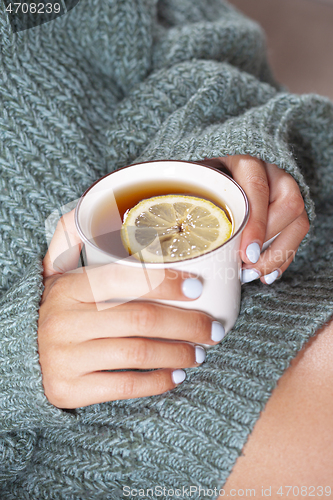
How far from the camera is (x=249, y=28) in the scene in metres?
0.88

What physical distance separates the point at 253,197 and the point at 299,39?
1212mm

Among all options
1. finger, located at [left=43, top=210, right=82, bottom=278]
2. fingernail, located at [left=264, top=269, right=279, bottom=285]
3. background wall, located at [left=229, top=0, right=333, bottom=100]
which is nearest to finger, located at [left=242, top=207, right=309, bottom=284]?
fingernail, located at [left=264, top=269, right=279, bottom=285]

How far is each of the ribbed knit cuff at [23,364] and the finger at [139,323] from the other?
58 mm

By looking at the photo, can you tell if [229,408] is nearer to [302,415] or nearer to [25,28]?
[302,415]

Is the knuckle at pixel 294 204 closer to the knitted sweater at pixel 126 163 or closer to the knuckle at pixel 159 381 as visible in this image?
the knitted sweater at pixel 126 163

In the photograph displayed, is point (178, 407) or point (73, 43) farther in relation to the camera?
point (73, 43)

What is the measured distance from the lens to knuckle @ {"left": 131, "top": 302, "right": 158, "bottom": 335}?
0.41 metres

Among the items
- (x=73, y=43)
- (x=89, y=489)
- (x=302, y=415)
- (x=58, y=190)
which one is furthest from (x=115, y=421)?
(x=73, y=43)

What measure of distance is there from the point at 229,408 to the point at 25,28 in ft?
2.09

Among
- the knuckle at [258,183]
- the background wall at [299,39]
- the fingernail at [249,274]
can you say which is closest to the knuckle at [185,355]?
the fingernail at [249,274]

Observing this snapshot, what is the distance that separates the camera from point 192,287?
1.25 feet

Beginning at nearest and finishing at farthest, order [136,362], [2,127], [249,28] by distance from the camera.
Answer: [136,362] < [2,127] < [249,28]

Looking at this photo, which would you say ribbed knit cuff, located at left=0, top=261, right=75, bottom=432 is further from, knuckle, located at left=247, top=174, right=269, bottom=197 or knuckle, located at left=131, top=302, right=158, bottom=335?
knuckle, located at left=247, top=174, right=269, bottom=197

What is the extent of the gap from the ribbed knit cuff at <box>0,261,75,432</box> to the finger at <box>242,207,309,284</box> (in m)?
0.26
